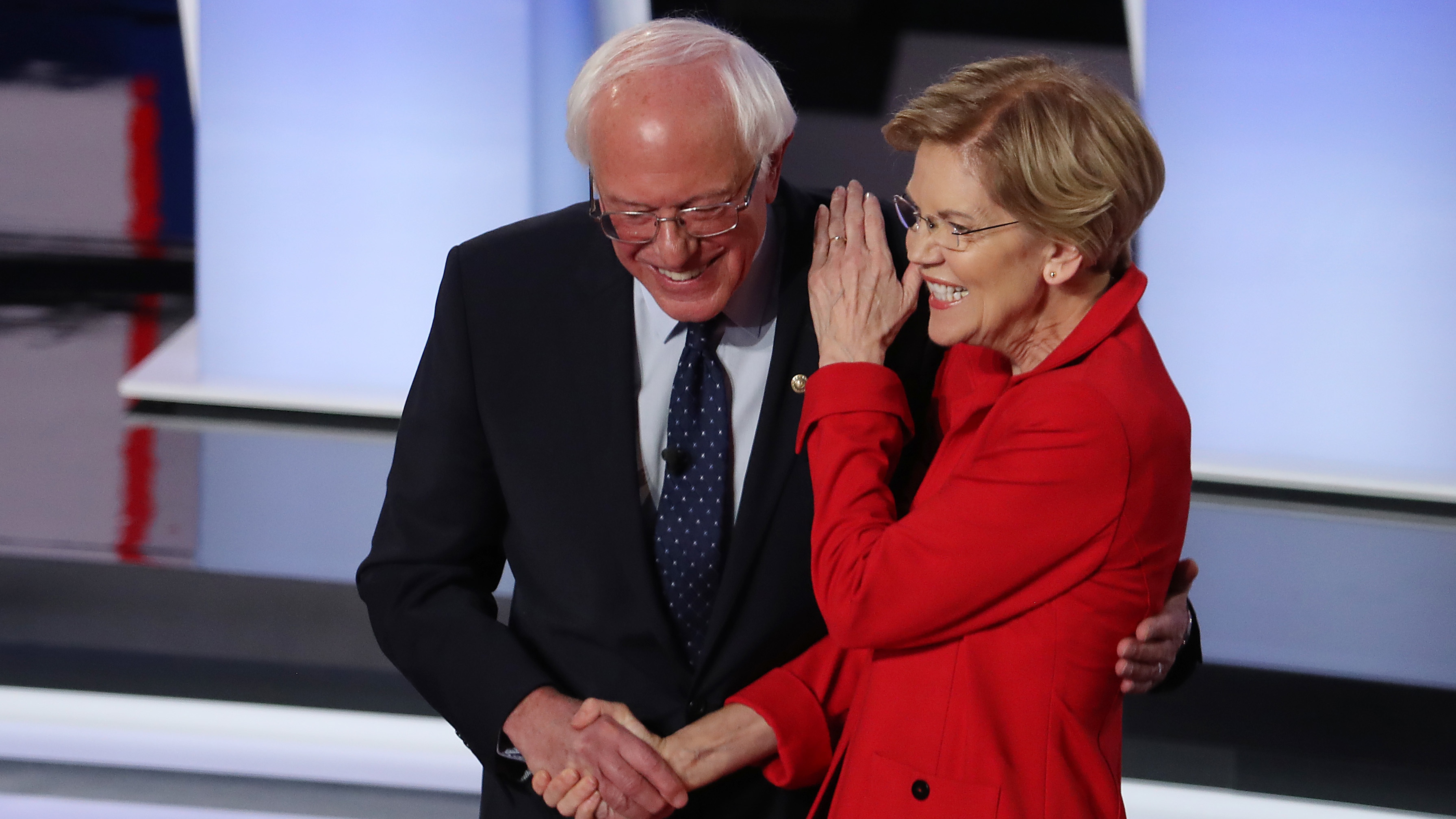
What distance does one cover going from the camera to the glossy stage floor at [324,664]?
244cm

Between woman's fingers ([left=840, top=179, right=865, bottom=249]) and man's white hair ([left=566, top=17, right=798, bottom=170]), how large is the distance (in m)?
0.11

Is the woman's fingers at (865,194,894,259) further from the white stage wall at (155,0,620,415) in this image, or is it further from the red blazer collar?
the white stage wall at (155,0,620,415)

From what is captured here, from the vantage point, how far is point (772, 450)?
1.24 metres

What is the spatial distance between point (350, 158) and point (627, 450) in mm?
2915

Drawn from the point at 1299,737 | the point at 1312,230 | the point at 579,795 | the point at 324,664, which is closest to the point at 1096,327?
the point at 579,795

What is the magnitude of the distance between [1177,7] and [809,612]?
2834 mm

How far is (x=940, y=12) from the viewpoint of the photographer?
6168 millimetres

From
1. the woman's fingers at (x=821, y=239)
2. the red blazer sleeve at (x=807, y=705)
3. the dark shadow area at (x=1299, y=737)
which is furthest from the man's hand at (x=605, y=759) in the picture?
the dark shadow area at (x=1299, y=737)

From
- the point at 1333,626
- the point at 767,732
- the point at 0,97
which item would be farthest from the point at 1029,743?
the point at 0,97

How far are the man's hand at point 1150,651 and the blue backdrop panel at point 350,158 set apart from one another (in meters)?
2.97

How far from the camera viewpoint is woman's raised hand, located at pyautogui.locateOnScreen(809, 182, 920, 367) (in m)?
1.17

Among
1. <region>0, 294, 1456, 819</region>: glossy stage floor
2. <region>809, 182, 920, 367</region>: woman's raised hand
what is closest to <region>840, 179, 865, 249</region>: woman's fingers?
<region>809, 182, 920, 367</region>: woman's raised hand

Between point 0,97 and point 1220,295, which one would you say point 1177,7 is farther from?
point 0,97

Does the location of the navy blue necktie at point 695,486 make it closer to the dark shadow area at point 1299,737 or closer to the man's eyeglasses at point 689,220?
the man's eyeglasses at point 689,220
